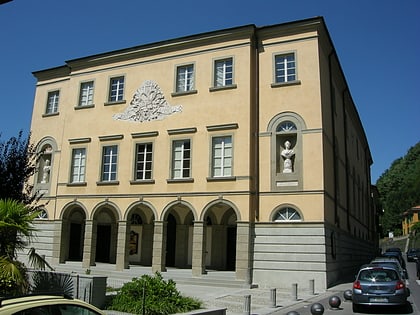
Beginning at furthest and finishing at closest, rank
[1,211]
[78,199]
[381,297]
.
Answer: [78,199] < [381,297] < [1,211]

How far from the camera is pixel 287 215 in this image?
71.8 ft

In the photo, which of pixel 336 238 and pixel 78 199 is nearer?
pixel 336 238

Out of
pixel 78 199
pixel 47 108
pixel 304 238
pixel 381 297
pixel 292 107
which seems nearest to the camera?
pixel 381 297

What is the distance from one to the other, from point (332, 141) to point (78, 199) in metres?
16.2

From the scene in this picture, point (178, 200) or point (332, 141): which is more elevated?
point (332, 141)

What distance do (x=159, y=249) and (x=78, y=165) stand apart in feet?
28.0

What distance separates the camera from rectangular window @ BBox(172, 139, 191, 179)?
80.2ft

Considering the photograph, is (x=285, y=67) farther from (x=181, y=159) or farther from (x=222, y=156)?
(x=181, y=159)

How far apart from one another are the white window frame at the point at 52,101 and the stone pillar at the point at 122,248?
35.7ft

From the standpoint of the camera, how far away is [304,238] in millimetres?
21156

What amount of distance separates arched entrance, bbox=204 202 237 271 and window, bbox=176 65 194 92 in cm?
770

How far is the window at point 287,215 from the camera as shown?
21.8 m

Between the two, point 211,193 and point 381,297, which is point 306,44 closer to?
point 211,193

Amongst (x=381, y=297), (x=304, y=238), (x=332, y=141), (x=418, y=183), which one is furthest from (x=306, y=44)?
(x=418, y=183)
